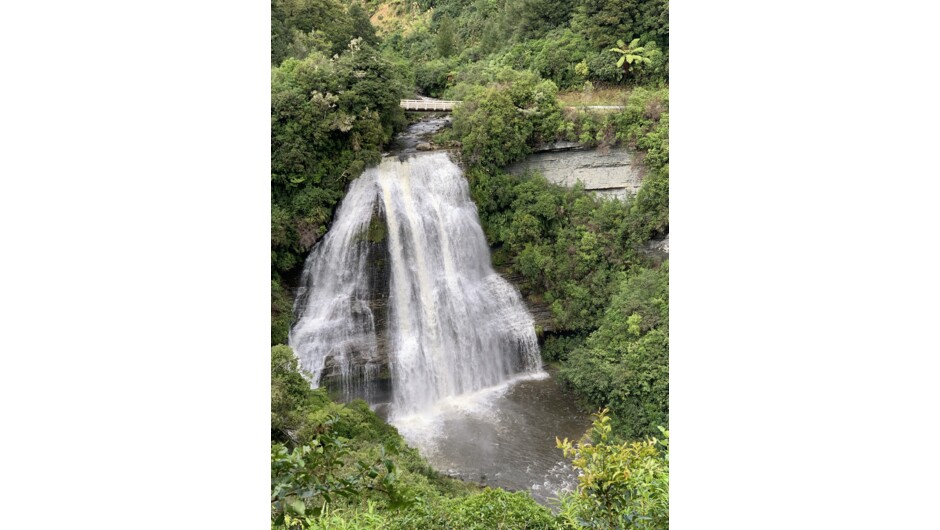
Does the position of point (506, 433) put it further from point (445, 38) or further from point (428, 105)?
point (445, 38)

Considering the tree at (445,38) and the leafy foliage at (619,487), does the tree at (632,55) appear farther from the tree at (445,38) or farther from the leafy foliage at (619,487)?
the leafy foliage at (619,487)

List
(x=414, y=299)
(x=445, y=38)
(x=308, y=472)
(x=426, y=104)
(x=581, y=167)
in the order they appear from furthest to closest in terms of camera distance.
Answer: (x=581, y=167) < (x=445, y=38) < (x=414, y=299) < (x=426, y=104) < (x=308, y=472)

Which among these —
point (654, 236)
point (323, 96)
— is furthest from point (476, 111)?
point (654, 236)

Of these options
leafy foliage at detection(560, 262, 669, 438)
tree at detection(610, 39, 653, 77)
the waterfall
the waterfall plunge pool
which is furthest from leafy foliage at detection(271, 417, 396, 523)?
tree at detection(610, 39, 653, 77)

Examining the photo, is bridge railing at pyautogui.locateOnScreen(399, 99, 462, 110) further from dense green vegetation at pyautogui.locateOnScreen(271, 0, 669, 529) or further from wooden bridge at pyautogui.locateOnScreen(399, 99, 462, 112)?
dense green vegetation at pyautogui.locateOnScreen(271, 0, 669, 529)

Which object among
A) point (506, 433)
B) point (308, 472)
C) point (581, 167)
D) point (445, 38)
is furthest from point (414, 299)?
point (308, 472)

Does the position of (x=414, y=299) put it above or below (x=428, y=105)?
below
